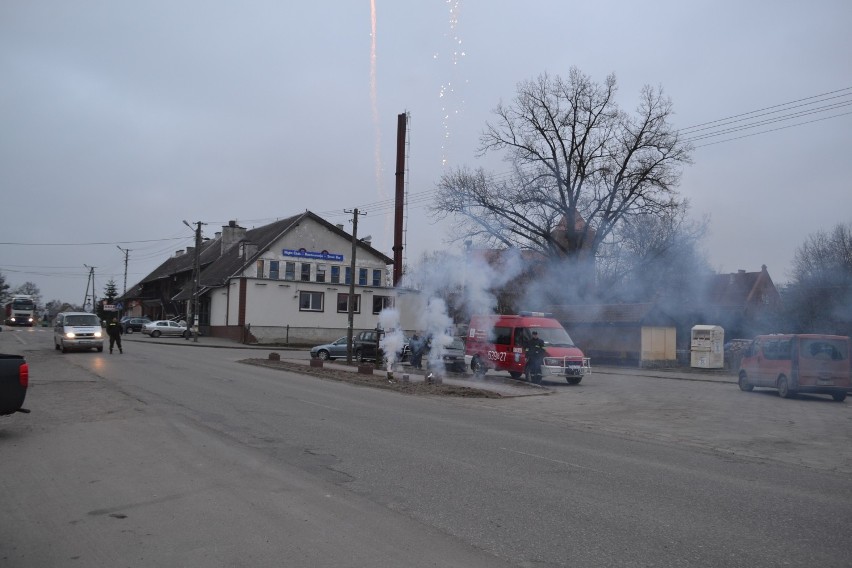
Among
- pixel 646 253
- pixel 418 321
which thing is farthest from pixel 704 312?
pixel 418 321

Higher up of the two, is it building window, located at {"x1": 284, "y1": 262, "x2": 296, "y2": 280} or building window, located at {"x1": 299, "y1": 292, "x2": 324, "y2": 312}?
building window, located at {"x1": 284, "y1": 262, "x2": 296, "y2": 280}

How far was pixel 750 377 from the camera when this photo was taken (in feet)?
72.9

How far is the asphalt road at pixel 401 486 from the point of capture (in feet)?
17.2

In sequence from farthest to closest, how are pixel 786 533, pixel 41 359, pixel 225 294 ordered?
pixel 225 294 < pixel 41 359 < pixel 786 533

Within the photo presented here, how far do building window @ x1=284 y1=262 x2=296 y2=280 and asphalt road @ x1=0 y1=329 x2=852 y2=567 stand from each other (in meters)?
37.5

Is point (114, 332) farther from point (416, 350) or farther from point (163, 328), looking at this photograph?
point (163, 328)

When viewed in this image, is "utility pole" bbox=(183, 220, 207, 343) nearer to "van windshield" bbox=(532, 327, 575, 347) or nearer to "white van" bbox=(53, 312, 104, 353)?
"white van" bbox=(53, 312, 104, 353)

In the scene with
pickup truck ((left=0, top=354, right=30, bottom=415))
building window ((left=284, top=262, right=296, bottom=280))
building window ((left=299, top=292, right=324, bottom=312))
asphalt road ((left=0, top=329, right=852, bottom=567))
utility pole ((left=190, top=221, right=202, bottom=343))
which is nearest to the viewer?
asphalt road ((left=0, top=329, right=852, bottom=567))

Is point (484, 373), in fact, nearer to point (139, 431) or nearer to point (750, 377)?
point (750, 377)

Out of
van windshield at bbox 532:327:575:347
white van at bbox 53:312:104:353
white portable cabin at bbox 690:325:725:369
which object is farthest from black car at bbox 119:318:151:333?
white portable cabin at bbox 690:325:725:369

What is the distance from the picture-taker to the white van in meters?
28.3

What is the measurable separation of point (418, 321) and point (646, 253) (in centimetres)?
2269

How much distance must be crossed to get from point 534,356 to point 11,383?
17.6 m

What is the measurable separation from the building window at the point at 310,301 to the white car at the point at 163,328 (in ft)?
37.3
